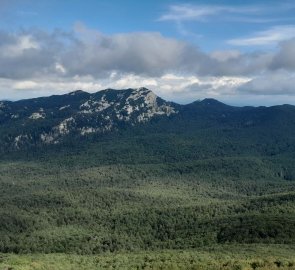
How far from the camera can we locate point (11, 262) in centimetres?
15438

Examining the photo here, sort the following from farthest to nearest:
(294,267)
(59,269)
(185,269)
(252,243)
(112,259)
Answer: (252,243)
(112,259)
(59,269)
(185,269)
(294,267)

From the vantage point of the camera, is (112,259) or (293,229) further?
(293,229)

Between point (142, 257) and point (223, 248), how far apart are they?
3069 centimetres

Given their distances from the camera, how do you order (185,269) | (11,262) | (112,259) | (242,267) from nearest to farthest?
(242,267), (185,269), (11,262), (112,259)

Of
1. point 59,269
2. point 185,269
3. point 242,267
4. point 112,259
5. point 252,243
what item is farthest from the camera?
point 252,243

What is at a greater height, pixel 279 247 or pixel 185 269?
pixel 185 269

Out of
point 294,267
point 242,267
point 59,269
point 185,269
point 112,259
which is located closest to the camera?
point 294,267

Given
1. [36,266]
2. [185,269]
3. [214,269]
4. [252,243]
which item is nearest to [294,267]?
[214,269]

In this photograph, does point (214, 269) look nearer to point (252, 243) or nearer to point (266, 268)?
point (266, 268)

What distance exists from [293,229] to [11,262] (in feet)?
343

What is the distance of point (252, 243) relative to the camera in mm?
187125

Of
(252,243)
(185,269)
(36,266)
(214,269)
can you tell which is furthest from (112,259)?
(214,269)

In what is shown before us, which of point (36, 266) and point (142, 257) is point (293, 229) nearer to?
point (142, 257)

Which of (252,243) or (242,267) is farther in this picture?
(252,243)
